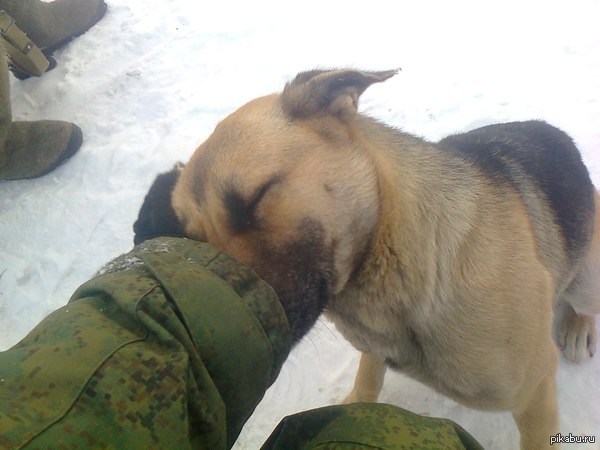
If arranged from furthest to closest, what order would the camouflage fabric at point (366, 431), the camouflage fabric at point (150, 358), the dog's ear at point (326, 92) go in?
the dog's ear at point (326, 92), the camouflage fabric at point (366, 431), the camouflage fabric at point (150, 358)

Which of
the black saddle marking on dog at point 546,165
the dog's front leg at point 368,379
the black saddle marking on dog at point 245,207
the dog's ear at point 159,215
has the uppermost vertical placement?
the black saddle marking on dog at point 245,207

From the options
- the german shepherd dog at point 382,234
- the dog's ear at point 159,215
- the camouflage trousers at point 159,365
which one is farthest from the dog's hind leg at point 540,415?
the dog's ear at point 159,215

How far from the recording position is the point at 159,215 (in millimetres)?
1881

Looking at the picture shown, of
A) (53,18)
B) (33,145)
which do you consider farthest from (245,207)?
(53,18)

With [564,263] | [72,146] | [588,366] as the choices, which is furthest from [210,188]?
[72,146]

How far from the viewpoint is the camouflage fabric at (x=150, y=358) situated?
0.87 meters

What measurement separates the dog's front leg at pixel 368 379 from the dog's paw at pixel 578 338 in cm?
102

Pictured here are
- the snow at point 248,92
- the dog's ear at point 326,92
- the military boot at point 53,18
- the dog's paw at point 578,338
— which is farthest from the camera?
the military boot at point 53,18

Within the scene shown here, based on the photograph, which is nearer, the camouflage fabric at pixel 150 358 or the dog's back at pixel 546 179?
the camouflage fabric at pixel 150 358

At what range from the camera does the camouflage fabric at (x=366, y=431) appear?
4.22 feet

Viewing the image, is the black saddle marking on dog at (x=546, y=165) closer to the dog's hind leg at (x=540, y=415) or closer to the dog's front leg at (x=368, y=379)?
the dog's hind leg at (x=540, y=415)

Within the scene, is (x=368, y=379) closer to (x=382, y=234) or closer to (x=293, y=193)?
(x=382, y=234)

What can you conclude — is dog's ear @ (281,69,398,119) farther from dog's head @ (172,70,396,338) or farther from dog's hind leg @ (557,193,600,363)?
dog's hind leg @ (557,193,600,363)

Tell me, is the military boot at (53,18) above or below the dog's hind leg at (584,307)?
above
